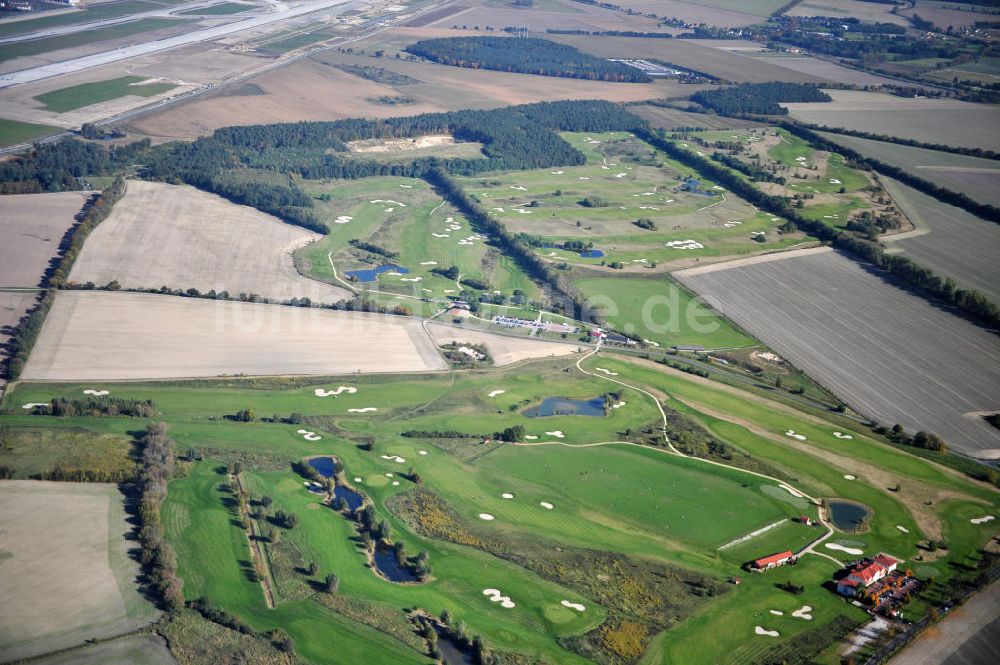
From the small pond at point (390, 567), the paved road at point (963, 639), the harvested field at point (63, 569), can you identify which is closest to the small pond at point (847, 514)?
the paved road at point (963, 639)

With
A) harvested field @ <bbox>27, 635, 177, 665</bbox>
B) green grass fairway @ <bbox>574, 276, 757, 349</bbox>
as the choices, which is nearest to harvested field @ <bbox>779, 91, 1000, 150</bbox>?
green grass fairway @ <bbox>574, 276, 757, 349</bbox>

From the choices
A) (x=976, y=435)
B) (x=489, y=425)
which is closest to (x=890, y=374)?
(x=976, y=435)

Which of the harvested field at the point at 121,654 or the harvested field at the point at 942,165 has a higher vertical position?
the harvested field at the point at 942,165

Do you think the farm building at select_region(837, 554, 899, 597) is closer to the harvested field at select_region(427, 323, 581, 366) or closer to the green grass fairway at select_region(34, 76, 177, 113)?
the harvested field at select_region(427, 323, 581, 366)

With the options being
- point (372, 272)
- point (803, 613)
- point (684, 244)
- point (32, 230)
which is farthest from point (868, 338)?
point (32, 230)

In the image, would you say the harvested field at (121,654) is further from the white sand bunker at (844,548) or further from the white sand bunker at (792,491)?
the white sand bunker at (792,491)
